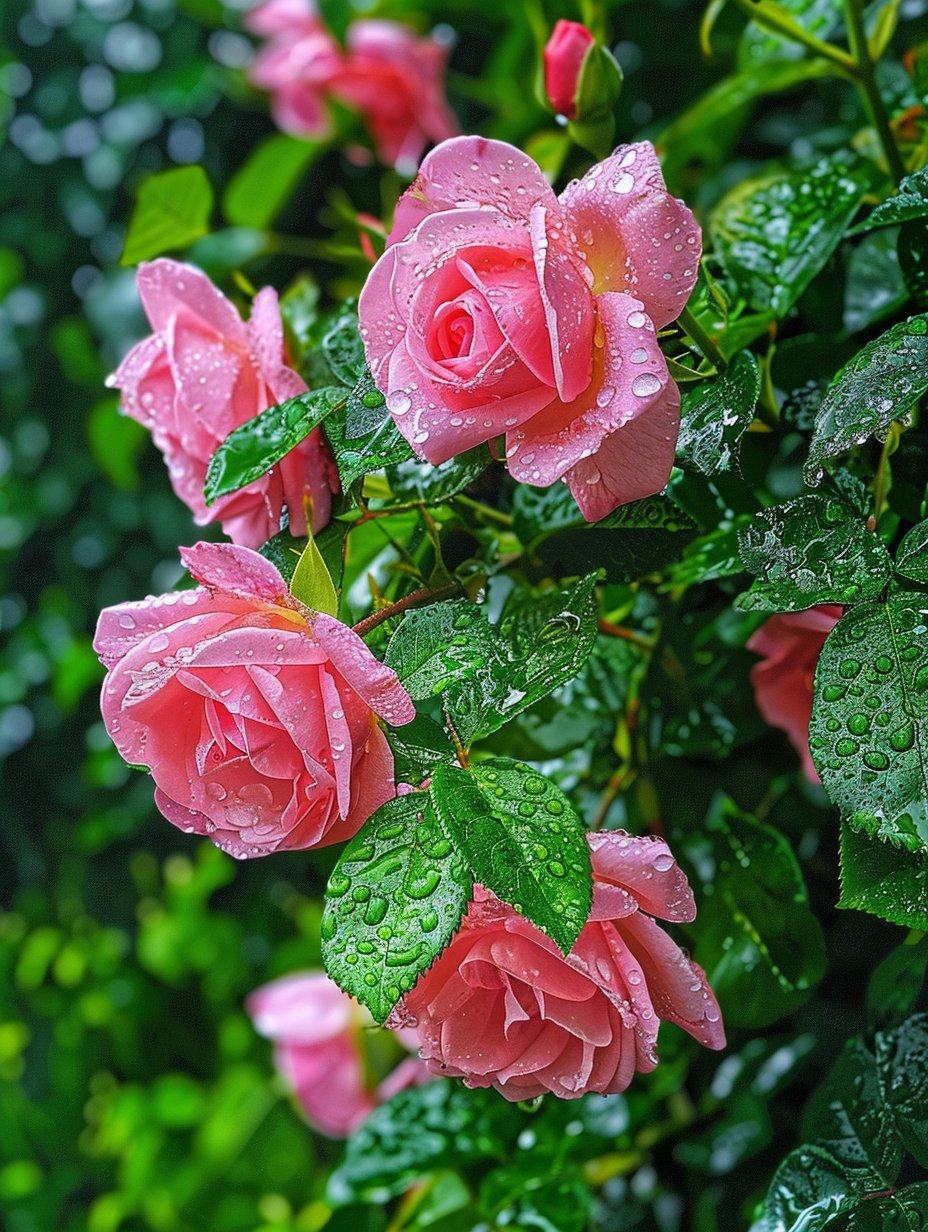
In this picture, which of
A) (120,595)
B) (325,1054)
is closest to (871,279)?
(325,1054)

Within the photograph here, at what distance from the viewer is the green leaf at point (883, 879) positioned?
0.94 ft

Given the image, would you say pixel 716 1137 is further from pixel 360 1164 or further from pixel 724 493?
pixel 724 493

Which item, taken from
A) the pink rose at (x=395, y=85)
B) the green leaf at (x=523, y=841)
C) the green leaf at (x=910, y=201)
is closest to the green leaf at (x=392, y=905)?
the green leaf at (x=523, y=841)

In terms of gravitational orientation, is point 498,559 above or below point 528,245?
below

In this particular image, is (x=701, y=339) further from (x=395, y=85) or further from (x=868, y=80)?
(x=395, y=85)

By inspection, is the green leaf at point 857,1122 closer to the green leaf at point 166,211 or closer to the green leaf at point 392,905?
the green leaf at point 392,905

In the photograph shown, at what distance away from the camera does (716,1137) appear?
523mm

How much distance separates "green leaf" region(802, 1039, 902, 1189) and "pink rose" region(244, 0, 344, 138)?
29.7 inches

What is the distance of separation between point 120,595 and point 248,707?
804 mm

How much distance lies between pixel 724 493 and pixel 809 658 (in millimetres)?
75

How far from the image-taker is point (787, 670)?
415 millimetres

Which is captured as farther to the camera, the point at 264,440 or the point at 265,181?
the point at 265,181

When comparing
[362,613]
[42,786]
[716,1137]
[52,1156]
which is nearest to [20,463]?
[42,786]

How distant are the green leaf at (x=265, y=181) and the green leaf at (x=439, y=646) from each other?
1.95 feet
